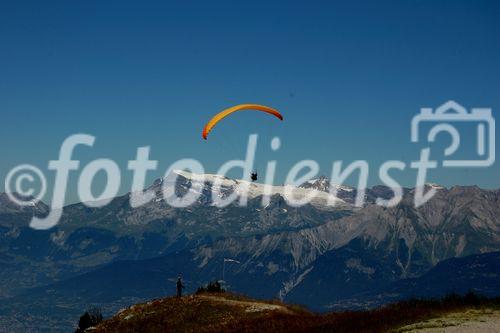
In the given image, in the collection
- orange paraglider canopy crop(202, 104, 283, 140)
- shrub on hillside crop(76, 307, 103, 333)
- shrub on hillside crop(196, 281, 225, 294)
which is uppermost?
orange paraglider canopy crop(202, 104, 283, 140)

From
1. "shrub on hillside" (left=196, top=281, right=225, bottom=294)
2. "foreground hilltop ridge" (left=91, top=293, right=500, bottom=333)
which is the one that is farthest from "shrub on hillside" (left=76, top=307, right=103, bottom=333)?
"shrub on hillside" (left=196, top=281, right=225, bottom=294)

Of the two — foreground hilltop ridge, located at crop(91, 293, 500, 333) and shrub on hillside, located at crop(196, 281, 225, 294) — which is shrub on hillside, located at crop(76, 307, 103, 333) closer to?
foreground hilltop ridge, located at crop(91, 293, 500, 333)

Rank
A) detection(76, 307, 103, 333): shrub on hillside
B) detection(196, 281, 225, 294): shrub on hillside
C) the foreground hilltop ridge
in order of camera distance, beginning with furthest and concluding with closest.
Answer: detection(196, 281, 225, 294): shrub on hillside
detection(76, 307, 103, 333): shrub on hillside
the foreground hilltop ridge

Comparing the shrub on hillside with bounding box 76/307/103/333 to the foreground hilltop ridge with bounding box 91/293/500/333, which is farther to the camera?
the shrub on hillside with bounding box 76/307/103/333

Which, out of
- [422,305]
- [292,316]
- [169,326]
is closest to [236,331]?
[292,316]

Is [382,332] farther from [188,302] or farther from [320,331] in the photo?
[188,302]

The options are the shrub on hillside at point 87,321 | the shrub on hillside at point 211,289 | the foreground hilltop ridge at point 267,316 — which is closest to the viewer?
the foreground hilltop ridge at point 267,316

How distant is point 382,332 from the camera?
112 feet

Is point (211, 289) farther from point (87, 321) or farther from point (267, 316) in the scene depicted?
point (267, 316)

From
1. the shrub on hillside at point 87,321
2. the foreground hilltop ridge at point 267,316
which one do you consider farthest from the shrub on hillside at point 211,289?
the shrub on hillside at point 87,321

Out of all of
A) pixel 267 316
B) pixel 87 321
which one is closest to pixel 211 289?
pixel 87 321

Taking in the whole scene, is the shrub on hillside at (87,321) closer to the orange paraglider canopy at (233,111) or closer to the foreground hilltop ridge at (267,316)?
the foreground hilltop ridge at (267,316)

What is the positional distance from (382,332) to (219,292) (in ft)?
106

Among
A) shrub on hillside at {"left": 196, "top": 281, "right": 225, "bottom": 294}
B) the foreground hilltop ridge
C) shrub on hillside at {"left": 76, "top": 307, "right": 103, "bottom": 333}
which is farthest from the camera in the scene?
shrub on hillside at {"left": 196, "top": 281, "right": 225, "bottom": 294}
